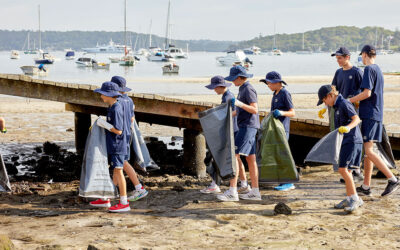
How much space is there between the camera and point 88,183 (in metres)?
6.75

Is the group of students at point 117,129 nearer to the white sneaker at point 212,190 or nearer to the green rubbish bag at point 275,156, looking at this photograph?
→ the white sneaker at point 212,190

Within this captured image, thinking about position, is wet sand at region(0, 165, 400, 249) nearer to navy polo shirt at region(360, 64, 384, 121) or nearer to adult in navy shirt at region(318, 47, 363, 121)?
navy polo shirt at region(360, 64, 384, 121)

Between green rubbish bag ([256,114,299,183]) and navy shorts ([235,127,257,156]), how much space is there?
27 centimetres

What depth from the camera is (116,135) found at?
21.9ft

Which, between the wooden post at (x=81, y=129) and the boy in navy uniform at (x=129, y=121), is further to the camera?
the wooden post at (x=81, y=129)

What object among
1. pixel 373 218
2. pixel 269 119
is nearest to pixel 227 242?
pixel 373 218

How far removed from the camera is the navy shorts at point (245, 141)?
715 cm

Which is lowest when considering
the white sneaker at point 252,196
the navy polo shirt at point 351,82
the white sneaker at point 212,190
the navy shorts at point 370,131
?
the white sneaker at point 212,190

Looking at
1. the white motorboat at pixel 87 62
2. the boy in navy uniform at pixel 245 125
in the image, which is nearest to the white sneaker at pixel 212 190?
the boy in navy uniform at pixel 245 125

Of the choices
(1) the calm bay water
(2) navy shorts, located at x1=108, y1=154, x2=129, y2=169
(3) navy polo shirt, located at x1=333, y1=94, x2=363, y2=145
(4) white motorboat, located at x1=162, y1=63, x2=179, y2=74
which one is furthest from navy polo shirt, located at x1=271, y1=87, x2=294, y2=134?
(4) white motorboat, located at x1=162, y1=63, x2=179, y2=74

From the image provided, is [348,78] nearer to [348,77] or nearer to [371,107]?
[348,77]

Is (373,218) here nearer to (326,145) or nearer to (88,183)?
(326,145)

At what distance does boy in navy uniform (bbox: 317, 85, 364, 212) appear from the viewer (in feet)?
21.2

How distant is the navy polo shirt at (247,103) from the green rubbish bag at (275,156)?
0.92ft
